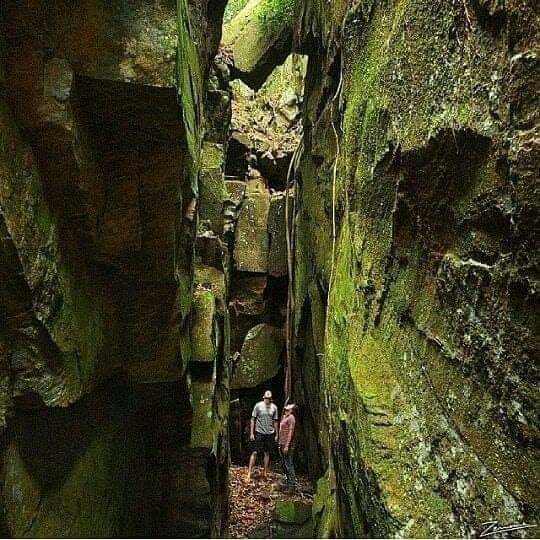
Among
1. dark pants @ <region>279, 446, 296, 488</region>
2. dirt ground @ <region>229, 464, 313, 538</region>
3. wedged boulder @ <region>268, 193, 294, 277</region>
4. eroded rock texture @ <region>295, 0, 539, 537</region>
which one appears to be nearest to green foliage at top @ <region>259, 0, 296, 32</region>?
wedged boulder @ <region>268, 193, 294, 277</region>

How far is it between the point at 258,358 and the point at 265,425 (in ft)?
10.6

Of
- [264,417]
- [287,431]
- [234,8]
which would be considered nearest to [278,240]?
[264,417]

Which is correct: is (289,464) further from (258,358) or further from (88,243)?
(88,243)

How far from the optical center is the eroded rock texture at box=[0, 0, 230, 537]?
3109 mm

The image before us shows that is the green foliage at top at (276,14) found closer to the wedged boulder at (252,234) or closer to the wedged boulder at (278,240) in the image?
the wedged boulder at (278,240)

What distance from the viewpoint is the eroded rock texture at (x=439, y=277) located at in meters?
2.18

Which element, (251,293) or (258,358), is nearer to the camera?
(258,358)

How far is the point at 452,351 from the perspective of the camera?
278 cm

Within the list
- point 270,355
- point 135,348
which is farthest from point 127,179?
point 270,355

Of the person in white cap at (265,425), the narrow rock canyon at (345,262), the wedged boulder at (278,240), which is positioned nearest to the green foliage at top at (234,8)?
the wedged boulder at (278,240)

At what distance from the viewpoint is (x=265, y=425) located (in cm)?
1008

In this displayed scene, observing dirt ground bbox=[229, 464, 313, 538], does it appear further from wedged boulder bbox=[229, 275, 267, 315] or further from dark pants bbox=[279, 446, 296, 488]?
wedged boulder bbox=[229, 275, 267, 315]

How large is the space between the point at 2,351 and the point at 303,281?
24.5 ft

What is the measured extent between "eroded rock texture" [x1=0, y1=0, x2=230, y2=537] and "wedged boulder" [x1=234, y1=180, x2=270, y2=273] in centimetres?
761
